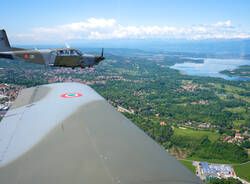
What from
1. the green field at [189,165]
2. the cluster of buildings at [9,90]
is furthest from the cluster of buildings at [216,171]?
the cluster of buildings at [9,90]

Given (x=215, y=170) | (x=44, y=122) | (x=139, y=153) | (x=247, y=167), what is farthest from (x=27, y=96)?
(x=247, y=167)

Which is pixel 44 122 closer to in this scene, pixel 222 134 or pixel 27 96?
pixel 27 96

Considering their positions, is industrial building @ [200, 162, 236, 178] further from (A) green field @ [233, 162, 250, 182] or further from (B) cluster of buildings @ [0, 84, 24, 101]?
(B) cluster of buildings @ [0, 84, 24, 101]

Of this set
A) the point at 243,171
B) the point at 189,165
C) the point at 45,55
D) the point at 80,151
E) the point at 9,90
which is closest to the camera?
the point at 80,151

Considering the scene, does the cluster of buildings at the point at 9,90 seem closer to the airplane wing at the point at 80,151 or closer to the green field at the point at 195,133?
the green field at the point at 195,133

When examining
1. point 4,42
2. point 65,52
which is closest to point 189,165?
point 65,52

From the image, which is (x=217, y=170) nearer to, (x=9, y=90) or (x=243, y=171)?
(x=243, y=171)

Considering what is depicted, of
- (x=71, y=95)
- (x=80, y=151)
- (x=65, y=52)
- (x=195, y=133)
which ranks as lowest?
(x=195, y=133)

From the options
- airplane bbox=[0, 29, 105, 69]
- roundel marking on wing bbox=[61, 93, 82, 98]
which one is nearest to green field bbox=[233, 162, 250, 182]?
roundel marking on wing bbox=[61, 93, 82, 98]
